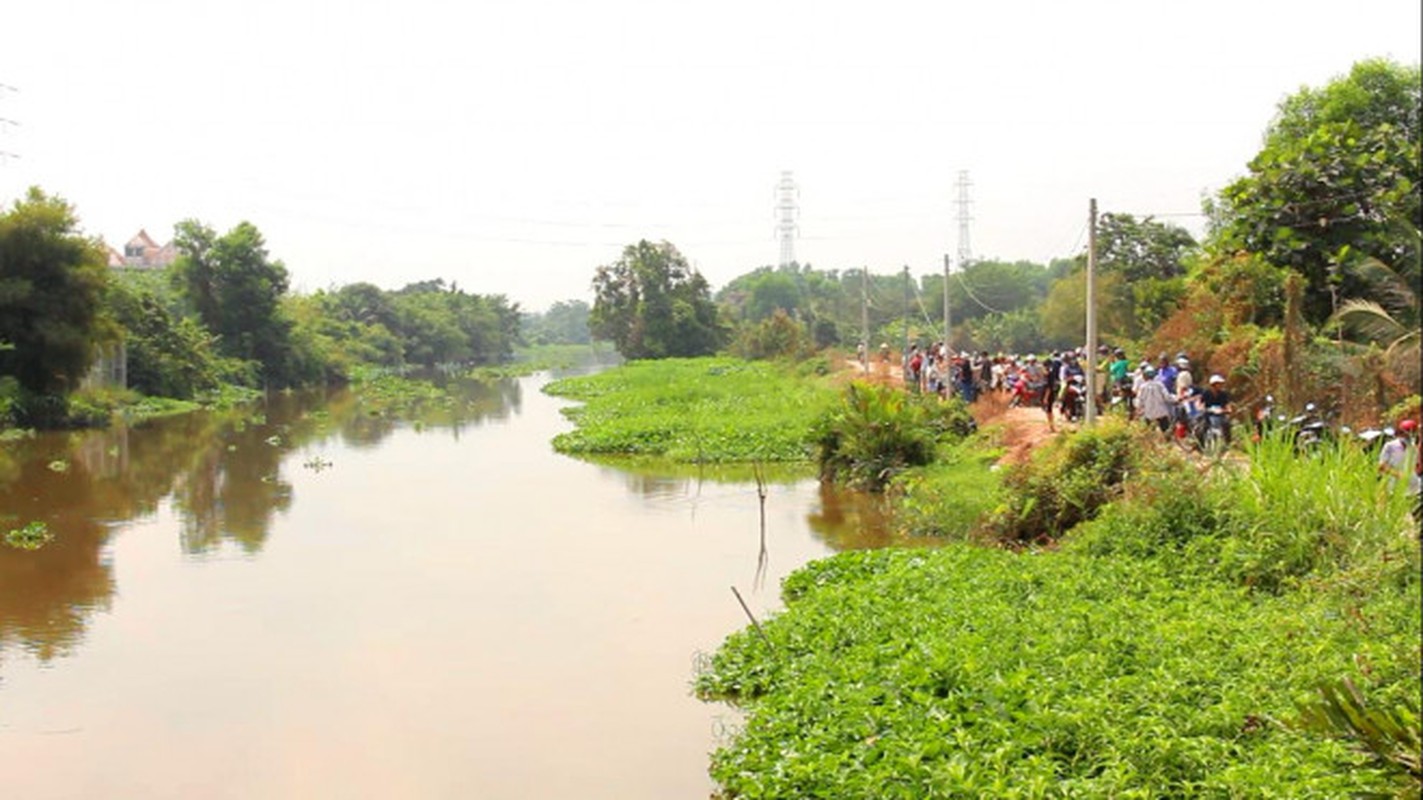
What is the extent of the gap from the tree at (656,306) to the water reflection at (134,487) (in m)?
31.1

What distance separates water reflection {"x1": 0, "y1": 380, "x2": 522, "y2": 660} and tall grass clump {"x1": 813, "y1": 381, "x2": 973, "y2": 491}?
33.0 feet

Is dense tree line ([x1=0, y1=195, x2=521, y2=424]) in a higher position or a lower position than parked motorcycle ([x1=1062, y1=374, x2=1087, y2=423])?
higher

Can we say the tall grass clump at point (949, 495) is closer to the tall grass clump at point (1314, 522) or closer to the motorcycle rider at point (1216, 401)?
the motorcycle rider at point (1216, 401)

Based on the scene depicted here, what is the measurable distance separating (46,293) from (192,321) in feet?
60.3

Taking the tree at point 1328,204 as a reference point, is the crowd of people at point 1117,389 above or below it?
below

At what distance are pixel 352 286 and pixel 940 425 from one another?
228ft

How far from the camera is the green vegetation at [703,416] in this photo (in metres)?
28.8

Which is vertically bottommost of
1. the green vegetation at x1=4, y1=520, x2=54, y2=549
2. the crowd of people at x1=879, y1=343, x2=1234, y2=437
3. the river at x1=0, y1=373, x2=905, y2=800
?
the river at x1=0, y1=373, x2=905, y2=800

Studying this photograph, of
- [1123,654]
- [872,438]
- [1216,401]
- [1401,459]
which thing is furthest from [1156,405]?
[1123,654]

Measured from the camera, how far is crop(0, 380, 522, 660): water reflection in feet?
48.4

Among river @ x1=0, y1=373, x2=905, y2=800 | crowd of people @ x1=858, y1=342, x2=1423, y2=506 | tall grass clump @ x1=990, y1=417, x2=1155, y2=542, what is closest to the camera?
river @ x1=0, y1=373, x2=905, y2=800

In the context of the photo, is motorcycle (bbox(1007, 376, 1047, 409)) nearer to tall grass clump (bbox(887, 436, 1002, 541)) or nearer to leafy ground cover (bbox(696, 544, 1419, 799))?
tall grass clump (bbox(887, 436, 1002, 541))

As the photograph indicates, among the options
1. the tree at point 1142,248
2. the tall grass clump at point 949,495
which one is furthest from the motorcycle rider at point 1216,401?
the tree at point 1142,248

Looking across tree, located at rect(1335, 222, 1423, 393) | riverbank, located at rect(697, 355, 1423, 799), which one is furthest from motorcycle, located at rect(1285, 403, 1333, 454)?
tree, located at rect(1335, 222, 1423, 393)
